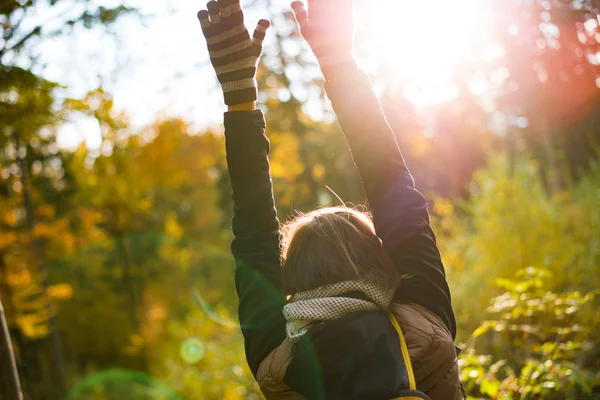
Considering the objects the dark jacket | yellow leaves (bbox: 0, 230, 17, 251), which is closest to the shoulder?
the dark jacket

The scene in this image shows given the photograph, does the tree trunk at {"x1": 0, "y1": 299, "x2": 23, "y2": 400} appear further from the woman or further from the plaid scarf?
the plaid scarf

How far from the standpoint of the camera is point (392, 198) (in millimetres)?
1554

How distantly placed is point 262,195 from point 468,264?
5689 mm

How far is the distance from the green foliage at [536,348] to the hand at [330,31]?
1.69 metres

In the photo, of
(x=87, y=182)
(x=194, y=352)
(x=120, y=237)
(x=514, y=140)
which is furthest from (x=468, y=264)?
(x=514, y=140)

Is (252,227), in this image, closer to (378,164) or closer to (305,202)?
(378,164)

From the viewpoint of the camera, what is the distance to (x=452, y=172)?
79.2 ft

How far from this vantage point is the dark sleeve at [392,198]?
1.52 meters

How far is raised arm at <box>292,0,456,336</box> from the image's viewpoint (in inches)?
59.9

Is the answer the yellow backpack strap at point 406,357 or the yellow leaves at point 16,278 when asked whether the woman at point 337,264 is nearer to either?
the yellow backpack strap at point 406,357

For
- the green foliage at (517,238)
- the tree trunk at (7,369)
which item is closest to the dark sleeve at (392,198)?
the tree trunk at (7,369)

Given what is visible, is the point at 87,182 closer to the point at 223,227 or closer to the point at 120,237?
the point at 120,237

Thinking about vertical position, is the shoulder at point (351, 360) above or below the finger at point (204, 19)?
below

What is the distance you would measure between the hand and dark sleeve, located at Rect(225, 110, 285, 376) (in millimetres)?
298
